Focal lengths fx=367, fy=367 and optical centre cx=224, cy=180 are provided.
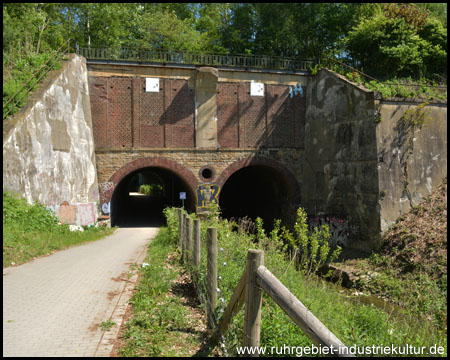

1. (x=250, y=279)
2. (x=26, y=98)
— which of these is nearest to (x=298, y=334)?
(x=250, y=279)

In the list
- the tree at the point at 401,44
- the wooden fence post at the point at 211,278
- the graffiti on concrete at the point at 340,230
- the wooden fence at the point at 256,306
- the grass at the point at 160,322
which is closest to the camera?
the wooden fence at the point at 256,306

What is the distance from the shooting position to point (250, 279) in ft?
10.9

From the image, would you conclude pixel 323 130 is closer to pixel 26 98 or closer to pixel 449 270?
pixel 449 270

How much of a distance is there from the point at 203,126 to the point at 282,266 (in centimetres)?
1296

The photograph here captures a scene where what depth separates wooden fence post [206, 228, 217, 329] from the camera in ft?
15.1

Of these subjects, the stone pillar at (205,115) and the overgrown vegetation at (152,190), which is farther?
the overgrown vegetation at (152,190)

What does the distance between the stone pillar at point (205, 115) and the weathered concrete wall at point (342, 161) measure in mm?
5038

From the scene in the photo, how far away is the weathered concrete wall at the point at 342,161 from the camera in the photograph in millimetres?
15297

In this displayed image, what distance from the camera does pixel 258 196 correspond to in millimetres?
23531

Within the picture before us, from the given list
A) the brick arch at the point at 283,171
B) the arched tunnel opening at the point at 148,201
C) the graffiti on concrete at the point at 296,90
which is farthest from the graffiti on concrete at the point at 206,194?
the graffiti on concrete at the point at 296,90

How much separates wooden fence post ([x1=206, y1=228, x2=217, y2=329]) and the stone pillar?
45.3 feet

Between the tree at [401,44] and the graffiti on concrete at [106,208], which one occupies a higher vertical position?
the tree at [401,44]

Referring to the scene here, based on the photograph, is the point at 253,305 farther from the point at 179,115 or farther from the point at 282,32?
the point at 282,32

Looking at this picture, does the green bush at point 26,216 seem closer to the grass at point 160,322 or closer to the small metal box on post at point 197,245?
the grass at point 160,322
